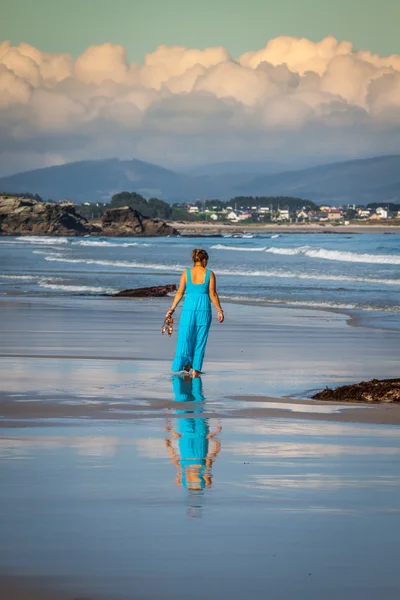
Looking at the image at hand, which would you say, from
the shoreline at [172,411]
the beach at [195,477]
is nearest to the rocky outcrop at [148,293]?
the beach at [195,477]

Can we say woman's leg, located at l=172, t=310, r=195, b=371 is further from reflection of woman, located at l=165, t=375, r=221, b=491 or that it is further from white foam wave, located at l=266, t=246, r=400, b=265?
white foam wave, located at l=266, t=246, r=400, b=265

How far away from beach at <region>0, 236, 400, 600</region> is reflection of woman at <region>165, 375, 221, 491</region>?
0.06 feet

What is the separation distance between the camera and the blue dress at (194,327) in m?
13.0

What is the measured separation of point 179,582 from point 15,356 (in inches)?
399

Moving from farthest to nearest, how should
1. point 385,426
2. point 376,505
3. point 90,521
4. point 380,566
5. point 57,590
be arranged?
point 385,426 → point 376,505 → point 90,521 → point 380,566 → point 57,590

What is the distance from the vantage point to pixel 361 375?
13.2 m

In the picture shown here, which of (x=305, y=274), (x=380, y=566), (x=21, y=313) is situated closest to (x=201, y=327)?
(x=380, y=566)

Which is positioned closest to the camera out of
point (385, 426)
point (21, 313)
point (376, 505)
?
point (376, 505)

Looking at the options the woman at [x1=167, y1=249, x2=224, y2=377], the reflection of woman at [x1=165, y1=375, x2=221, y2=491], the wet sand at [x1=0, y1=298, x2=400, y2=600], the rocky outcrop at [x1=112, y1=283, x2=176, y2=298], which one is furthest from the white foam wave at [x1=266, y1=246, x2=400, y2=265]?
the reflection of woman at [x1=165, y1=375, x2=221, y2=491]

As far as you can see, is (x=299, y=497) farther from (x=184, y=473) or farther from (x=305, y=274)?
(x=305, y=274)

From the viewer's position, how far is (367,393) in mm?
10836

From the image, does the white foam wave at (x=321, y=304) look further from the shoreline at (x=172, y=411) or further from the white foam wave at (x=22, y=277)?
the shoreline at (x=172, y=411)

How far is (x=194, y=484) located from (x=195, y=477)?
223mm

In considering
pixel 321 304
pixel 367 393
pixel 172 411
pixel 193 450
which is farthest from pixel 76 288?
pixel 193 450
